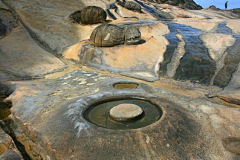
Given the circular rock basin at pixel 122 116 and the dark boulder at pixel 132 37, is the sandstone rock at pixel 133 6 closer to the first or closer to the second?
the dark boulder at pixel 132 37

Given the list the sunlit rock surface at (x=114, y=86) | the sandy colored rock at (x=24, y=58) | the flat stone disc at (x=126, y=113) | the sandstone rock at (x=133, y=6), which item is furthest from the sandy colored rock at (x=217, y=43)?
the sandstone rock at (x=133, y=6)

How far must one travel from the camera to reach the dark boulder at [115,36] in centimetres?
689

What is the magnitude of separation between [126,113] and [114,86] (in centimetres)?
158

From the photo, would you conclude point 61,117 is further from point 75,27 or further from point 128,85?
point 75,27

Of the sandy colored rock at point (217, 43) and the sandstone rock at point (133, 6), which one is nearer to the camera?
the sandy colored rock at point (217, 43)

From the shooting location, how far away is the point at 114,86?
15.4ft

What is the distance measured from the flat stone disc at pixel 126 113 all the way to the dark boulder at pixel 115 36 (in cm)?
400

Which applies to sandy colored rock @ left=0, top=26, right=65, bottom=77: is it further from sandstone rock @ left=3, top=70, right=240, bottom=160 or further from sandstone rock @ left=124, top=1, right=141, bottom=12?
sandstone rock @ left=124, top=1, right=141, bottom=12

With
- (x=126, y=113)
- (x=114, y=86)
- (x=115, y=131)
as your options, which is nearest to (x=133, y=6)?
(x=114, y=86)

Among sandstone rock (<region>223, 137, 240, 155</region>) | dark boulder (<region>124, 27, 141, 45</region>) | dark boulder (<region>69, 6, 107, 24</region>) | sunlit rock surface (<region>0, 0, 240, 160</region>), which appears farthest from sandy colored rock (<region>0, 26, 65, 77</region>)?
sandstone rock (<region>223, 137, 240, 155</region>)

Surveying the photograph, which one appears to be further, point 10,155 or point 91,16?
point 91,16

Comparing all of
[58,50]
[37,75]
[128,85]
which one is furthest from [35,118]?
[58,50]

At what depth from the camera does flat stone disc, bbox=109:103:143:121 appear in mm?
3113

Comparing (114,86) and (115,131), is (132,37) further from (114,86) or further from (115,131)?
(115,131)
